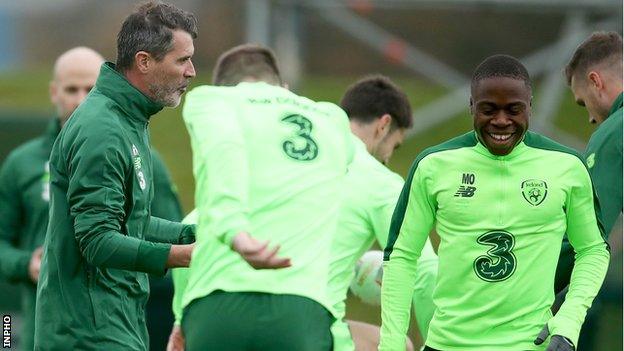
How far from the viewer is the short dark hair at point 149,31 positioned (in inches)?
218

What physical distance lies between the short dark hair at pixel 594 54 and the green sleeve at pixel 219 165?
2.72m

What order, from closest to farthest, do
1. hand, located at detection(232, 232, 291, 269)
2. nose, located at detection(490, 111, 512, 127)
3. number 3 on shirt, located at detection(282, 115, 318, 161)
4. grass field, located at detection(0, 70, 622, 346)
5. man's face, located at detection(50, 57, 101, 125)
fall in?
hand, located at detection(232, 232, 291, 269), number 3 on shirt, located at detection(282, 115, 318, 161), nose, located at detection(490, 111, 512, 127), man's face, located at detection(50, 57, 101, 125), grass field, located at detection(0, 70, 622, 346)

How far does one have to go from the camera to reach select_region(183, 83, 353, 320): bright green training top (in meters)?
4.77

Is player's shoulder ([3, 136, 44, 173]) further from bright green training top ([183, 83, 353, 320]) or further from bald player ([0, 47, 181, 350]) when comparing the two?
bright green training top ([183, 83, 353, 320])

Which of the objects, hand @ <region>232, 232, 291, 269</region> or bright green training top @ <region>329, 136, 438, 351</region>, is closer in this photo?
hand @ <region>232, 232, 291, 269</region>

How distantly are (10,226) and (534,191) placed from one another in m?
4.07

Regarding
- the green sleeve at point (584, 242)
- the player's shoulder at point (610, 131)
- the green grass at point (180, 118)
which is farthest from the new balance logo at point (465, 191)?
the green grass at point (180, 118)

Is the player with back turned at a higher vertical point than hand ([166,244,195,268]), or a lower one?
higher

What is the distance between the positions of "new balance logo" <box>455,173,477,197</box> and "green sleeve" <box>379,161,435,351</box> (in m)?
0.13

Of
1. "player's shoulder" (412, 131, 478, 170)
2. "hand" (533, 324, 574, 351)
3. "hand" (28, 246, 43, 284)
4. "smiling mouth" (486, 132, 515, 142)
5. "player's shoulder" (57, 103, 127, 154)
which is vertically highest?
"smiling mouth" (486, 132, 515, 142)

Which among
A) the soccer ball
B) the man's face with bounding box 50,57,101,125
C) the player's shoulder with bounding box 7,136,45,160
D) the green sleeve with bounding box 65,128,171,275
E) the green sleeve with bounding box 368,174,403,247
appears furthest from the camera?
the player's shoulder with bounding box 7,136,45,160

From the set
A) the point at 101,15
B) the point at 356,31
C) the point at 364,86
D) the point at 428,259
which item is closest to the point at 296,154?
the point at 428,259

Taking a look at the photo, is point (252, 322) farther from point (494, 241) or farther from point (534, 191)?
point (534, 191)

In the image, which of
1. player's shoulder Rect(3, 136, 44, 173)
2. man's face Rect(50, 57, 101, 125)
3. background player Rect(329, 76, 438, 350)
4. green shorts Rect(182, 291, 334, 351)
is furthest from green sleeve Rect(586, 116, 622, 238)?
player's shoulder Rect(3, 136, 44, 173)
